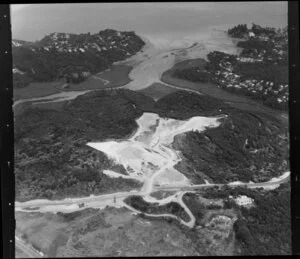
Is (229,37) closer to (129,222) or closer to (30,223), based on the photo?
(129,222)

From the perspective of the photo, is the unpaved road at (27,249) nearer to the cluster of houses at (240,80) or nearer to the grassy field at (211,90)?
the grassy field at (211,90)

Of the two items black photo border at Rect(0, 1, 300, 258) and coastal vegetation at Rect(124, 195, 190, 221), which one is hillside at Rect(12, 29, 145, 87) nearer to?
black photo border at Rect(0, 1, 300, 258)

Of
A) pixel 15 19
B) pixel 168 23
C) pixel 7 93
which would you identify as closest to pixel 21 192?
pixel 7 93

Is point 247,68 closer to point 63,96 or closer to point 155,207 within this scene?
point 155,207

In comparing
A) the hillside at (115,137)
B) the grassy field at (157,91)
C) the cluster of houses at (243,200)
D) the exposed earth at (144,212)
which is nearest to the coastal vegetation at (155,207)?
the exposed earth at (144,212)

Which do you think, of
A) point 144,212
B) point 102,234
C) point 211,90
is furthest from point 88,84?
point 102,234
